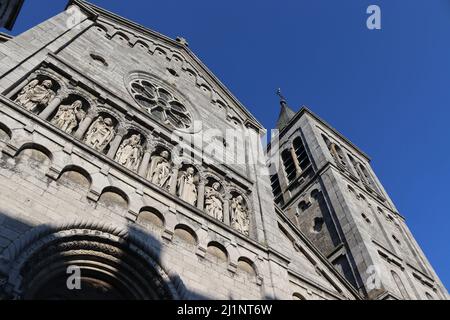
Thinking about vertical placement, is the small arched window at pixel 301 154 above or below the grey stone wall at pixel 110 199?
above

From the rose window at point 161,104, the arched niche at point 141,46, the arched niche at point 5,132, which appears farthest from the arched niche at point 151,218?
the arched niche at point 141,46

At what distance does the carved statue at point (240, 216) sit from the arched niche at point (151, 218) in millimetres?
2510

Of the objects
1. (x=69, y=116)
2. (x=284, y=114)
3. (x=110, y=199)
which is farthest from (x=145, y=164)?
(x=284, y=114)

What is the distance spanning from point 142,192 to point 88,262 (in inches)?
81.7

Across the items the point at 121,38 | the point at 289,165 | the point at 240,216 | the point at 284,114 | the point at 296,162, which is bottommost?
the point at 240,216

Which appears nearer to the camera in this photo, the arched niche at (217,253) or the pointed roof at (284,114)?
the arched niche at (217,253)

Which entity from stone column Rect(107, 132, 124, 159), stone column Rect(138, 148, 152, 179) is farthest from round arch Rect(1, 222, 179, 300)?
stone column Rect(107, 132, 124, 159)

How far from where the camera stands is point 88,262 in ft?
24.2

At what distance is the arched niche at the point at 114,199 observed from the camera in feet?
26.8

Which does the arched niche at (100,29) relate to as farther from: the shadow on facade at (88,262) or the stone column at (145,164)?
the shadow on facade at (88,262)

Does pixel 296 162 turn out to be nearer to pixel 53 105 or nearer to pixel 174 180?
pixel 174 180

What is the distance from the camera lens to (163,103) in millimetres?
14242
